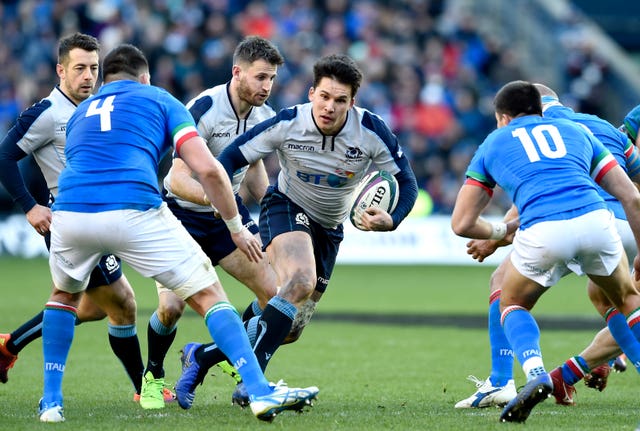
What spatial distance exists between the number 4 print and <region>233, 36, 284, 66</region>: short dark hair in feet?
5.50

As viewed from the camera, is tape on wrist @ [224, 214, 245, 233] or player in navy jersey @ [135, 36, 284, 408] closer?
tape on wrist @ [224, 214, 245, 233]

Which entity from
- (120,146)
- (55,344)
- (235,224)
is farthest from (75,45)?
(55,344)

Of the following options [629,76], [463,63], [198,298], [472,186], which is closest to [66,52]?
[198,298]

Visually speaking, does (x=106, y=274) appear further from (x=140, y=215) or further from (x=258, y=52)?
(x=258, y=52)

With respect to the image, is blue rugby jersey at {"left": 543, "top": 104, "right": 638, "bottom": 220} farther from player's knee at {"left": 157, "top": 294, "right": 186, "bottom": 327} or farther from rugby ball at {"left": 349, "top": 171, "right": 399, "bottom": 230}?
player's knee at {"left": 157, "top": 294, "right": 186, "bottom": 327}

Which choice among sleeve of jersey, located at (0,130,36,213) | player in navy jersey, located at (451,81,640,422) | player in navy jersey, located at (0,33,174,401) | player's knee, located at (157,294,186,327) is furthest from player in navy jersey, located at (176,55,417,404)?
sleeve of jersey, located at (0,130,36,213)

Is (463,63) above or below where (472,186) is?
below

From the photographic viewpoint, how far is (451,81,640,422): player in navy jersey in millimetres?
6934

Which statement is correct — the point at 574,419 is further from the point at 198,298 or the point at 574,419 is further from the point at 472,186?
the point at 198,298

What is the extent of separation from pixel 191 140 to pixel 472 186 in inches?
74.1

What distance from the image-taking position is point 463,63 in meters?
25.2

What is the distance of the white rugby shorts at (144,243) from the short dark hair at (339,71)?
177cm

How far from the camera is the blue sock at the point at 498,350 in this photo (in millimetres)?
8031

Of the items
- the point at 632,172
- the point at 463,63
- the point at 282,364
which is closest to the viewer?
the point at 632,172
